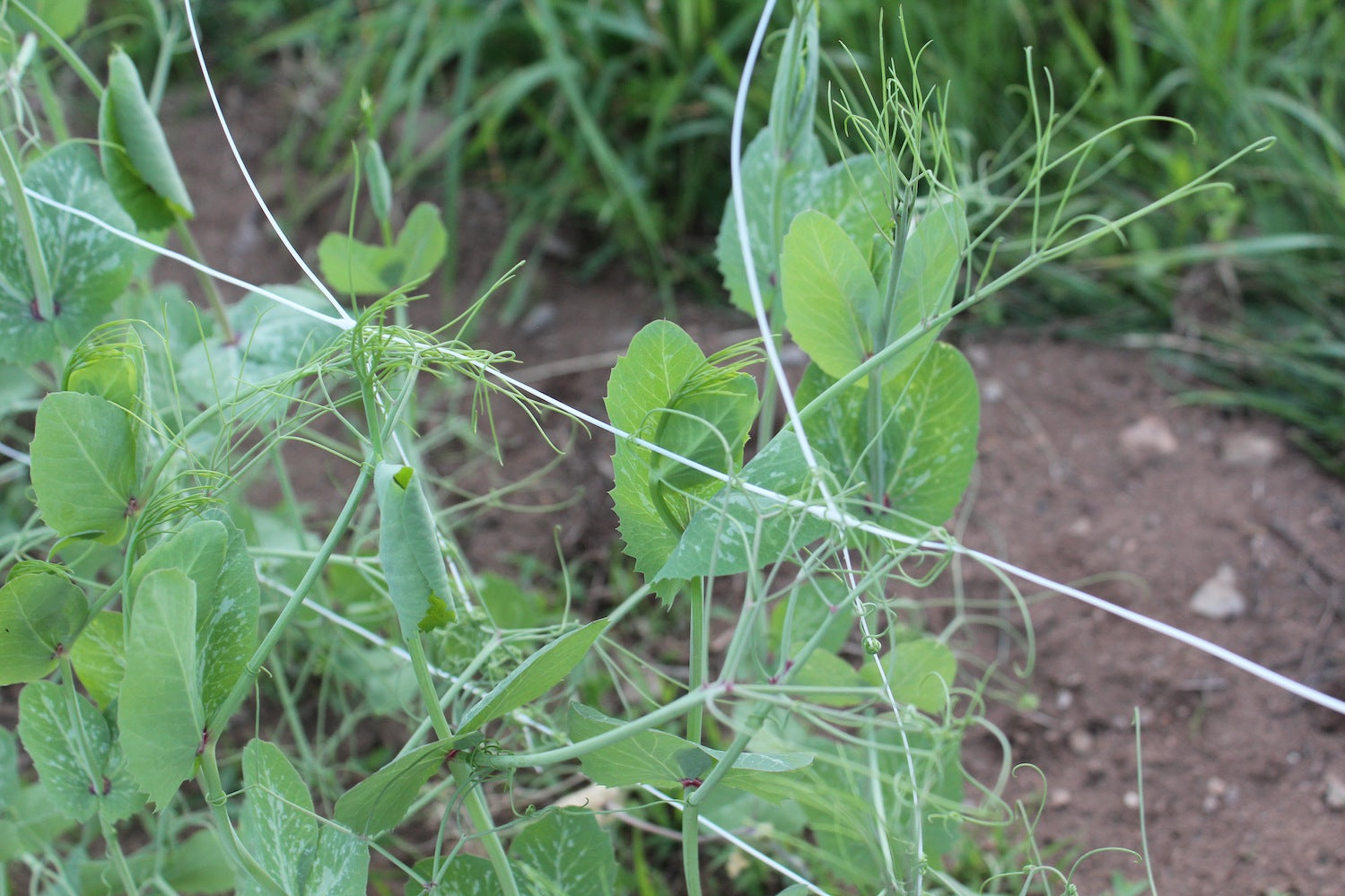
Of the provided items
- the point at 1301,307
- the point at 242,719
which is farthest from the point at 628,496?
the point at 1301,307

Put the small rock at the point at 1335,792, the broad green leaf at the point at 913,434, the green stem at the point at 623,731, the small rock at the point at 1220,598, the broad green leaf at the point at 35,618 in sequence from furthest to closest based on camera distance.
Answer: the small rock at the point at 1220,598 < the small rock at the point at 1335,792 < the broad green leaf at the point at 913,434 < the broad green leaf at the point at 35,618 < the green stem at the point at 623,731

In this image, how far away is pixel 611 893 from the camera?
0.62 meters

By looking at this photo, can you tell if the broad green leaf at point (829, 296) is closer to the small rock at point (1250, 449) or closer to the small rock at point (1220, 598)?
the small rock at point (1220, 598)

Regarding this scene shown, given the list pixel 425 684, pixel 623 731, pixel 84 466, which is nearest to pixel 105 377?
pixel 84 466

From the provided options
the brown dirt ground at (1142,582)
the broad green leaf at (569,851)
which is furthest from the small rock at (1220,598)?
the broad green leaf at (569,851)

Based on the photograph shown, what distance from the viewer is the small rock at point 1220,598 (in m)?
1.18

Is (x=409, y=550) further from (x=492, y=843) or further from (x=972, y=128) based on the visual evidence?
(x=972, y=128)

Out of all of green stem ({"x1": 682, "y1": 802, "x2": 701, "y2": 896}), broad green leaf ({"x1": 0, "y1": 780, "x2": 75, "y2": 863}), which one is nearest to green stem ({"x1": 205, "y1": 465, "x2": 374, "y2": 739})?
green stem ({"x1": 682, "y1": 802, "x2": 701, "y2": 896})

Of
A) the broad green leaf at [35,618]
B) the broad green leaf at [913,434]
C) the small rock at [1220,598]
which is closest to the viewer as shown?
the broad green leaf at [35,618]

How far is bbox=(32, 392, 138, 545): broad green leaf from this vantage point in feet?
1.82

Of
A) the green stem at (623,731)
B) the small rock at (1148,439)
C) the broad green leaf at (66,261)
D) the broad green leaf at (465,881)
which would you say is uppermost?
the broad green leaf at (66,261)

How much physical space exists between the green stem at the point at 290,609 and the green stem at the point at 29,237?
323mm

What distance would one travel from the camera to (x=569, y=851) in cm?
65

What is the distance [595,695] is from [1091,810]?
0.52m
